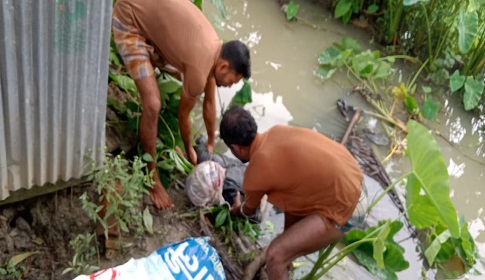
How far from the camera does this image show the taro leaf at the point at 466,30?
5.14m

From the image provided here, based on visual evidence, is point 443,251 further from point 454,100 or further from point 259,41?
point 259,41

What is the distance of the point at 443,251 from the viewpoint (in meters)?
3.93

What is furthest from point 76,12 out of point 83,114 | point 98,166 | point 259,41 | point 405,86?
point 405,86

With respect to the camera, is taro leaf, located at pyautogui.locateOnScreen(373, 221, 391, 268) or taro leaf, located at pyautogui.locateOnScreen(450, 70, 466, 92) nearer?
taro leaf, located at pyautogui.locateOnScreen(373, 221, 391, 268)

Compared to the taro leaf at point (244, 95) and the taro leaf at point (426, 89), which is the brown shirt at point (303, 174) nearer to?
the taro leaf at point (244, 95)

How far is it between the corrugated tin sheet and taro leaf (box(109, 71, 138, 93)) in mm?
980

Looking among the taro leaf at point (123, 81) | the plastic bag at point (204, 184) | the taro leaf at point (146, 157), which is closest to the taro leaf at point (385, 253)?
the plastic bag at point (204, 184)

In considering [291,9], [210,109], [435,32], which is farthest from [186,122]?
[435,32]

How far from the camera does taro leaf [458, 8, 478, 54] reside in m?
5.14

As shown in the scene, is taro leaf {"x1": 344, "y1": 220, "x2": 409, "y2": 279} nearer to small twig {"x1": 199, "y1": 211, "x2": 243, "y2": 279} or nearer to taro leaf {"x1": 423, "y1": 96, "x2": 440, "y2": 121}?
small twig {"x1": 199, "y1": 211, "x2": 243, "y2": 279}

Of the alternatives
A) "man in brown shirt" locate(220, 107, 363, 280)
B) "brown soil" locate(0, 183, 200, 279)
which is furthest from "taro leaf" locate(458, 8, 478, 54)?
"brown soil" locate(0, 183, 200, 279)

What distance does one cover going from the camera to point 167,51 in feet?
11.1

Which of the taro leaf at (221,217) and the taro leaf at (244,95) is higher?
the taro leaf at (244,95)

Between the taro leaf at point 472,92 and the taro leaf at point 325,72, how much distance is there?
→ 1.33 meters
